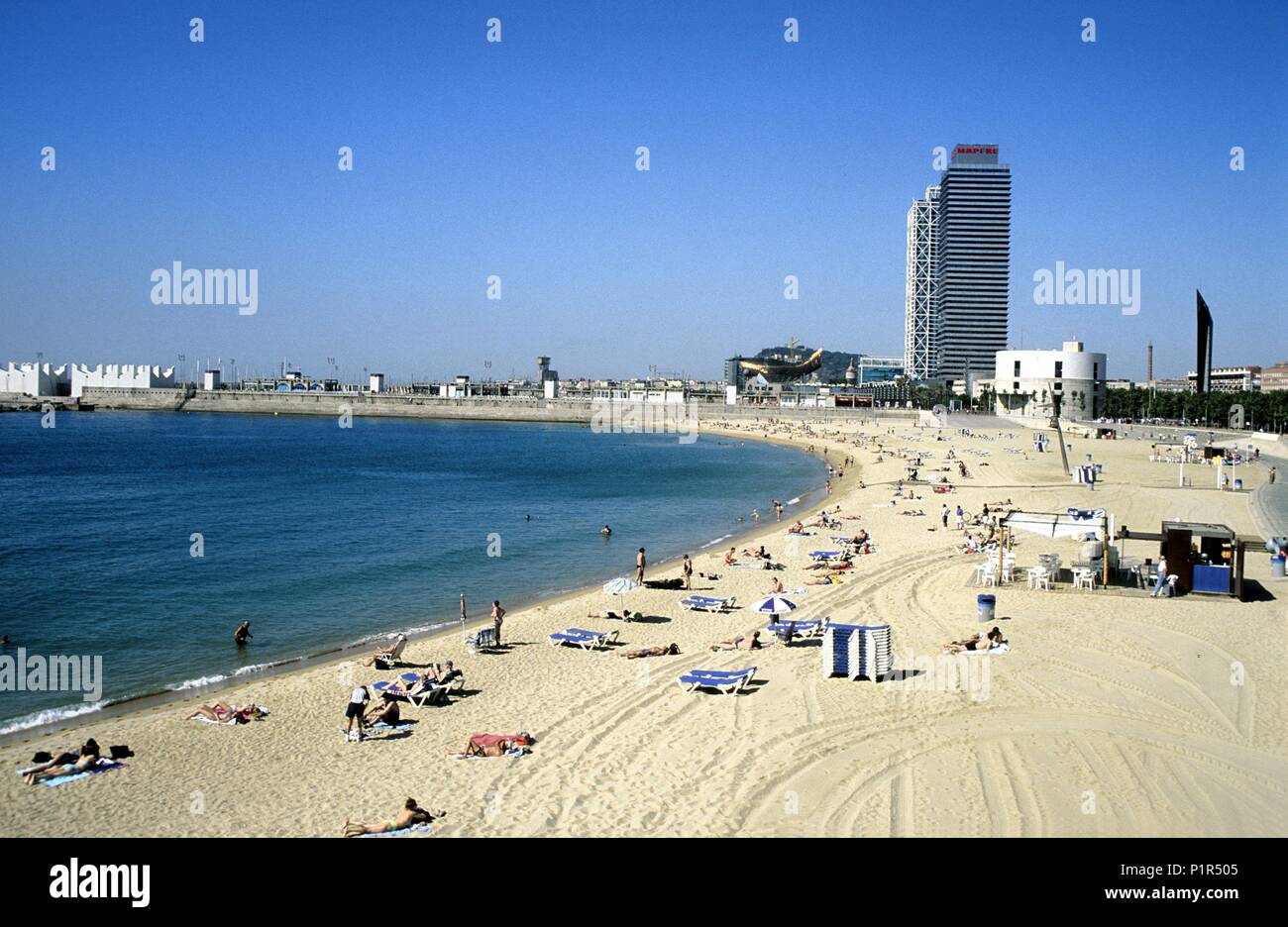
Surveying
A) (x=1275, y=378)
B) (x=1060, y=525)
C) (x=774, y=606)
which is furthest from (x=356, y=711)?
(x=1275, y=378)

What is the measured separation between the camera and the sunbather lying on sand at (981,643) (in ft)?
47.1

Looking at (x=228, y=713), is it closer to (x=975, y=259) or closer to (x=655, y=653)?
(x=655, y=653)

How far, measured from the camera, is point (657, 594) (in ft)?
68.8

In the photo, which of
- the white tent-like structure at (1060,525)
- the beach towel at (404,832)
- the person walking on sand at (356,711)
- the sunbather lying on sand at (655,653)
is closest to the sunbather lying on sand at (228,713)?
the person walking on sand at (356,711)

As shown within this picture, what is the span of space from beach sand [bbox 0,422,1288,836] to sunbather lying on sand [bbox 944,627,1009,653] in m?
0.34

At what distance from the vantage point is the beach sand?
8.88 m

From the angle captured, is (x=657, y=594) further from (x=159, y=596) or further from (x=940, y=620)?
(x=159, y=596)

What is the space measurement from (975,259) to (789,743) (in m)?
168

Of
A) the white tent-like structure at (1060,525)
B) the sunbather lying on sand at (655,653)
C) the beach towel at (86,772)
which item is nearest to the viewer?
the beach towel at (86,772)

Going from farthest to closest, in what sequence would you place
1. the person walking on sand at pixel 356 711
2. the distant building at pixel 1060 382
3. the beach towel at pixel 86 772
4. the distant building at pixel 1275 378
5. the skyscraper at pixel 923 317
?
the skyscraper at pixel 923 317, the distant building at pixel 1275 378, the distant building at pixel 1060 382, the person walking on sand at pixel 356 711, the beach towel at pixel 86 772

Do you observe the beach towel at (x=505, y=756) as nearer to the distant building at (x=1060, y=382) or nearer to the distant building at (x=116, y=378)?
the distant building at (x=1060, y=382)

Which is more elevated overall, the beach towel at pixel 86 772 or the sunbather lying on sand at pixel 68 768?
the sunbather lying on sand at pixel 68 768

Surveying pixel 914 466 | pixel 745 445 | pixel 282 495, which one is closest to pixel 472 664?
pixel 282 495

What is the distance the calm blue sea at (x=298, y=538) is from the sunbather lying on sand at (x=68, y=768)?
3130 millimetres
